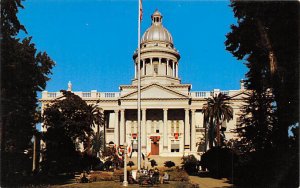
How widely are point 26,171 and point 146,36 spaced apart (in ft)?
216

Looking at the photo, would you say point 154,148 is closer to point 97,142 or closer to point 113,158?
point 97,142

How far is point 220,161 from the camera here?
4653 cm

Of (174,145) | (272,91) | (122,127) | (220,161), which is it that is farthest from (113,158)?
(272,91)

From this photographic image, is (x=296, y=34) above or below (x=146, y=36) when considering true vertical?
below

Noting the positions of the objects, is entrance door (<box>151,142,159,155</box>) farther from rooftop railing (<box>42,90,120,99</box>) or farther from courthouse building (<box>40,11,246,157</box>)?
rooftop railing (<box>42,90,120,99</box>)

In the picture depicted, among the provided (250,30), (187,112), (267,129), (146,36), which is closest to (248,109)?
(267,129)

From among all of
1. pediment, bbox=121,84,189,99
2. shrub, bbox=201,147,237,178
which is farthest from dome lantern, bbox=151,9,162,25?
shrub, bbox=201,147,237,178

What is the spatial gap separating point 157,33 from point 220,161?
61991mm

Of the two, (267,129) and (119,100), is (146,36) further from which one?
(267,129)

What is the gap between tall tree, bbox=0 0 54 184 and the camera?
2948cm

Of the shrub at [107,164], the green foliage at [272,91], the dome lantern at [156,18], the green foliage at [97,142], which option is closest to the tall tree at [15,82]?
the green foliage at [272,91]

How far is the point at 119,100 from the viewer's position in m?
88.6

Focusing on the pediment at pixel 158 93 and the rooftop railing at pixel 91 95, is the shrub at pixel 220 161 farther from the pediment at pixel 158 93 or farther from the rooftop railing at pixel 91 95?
the rooftop railing at pixel 91 95

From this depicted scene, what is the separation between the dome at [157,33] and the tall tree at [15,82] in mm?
70294
